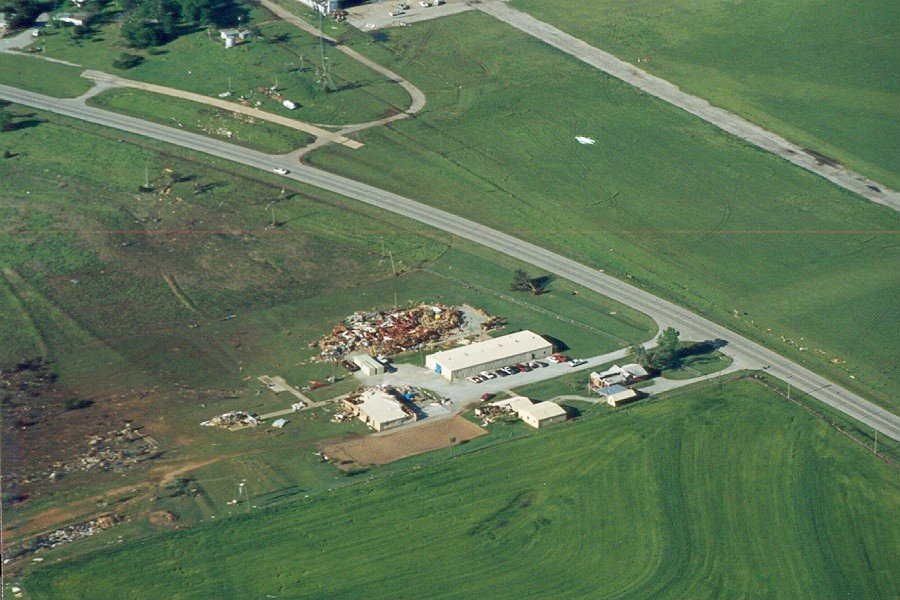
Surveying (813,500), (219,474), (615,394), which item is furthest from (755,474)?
(219,474)

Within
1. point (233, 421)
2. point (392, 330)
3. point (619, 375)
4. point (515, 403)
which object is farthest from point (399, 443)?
point (619, 375)

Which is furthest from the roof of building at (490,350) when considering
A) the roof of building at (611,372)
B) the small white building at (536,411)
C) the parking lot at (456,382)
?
the roof of building at (611,372)

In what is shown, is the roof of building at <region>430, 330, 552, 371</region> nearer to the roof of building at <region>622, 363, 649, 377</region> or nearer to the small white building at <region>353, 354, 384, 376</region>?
the small white building at <region>353, 354, 384, 376</region>

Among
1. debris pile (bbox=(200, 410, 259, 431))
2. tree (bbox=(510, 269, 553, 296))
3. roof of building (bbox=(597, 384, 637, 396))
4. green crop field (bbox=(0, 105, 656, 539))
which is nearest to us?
debris pile (bbox=(200, 410, 259, 431))

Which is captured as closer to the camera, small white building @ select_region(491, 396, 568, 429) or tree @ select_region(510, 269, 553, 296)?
small white building @ select_region(491, 396, 568, 429)

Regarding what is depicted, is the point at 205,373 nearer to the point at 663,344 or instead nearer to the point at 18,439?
the point at 18,439

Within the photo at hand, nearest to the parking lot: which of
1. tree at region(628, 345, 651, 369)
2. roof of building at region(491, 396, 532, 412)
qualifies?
roof of building at region(491, 396, 532, 412)
